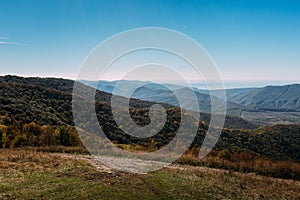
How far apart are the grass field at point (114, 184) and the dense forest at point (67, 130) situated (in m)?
19.8

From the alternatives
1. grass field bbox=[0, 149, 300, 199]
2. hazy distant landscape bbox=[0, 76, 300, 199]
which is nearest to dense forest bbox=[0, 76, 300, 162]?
hazy distant landscape bbox=[0, 76, 300, 199]

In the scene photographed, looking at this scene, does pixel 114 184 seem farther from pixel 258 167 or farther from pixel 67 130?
pixel 67 130

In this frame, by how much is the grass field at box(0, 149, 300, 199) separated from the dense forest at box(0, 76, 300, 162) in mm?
19790

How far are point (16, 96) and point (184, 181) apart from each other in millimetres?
59091

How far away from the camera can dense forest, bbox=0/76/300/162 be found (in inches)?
1576

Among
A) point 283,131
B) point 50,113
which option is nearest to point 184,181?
point 50,113

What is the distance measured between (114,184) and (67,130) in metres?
28.4

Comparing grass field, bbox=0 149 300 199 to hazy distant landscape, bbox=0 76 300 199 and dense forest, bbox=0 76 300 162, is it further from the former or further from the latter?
dense forest, bbox=0 76 300 162

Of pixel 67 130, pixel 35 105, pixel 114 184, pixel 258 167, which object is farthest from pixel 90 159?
→ pixel 35 105

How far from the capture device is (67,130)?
40625 mm

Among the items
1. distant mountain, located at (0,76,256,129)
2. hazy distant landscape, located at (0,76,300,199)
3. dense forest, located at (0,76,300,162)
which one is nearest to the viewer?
hazy distant landscape, located at (0,76,300,199)

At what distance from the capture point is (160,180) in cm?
1586

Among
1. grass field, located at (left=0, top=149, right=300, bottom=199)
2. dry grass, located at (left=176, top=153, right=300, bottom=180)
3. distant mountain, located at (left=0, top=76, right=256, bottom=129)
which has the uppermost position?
distant mountain, located at (left=0, top=76, right=256, bottom=129)

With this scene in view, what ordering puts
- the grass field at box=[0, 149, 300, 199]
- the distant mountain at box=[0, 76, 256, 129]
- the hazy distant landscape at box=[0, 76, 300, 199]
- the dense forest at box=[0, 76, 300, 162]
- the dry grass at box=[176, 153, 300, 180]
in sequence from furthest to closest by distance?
1. the distant mountain at box=[0, 76, 256, 129]
2. the dense forest at box=[0, 76, 300, 162]
3. the dry grass at box=[176, 153, 300, 180]
4. the hazy distant landscape at box=[0, 76, 300, 199]
5. the grass field at box=[0, 149, 300, 199]
